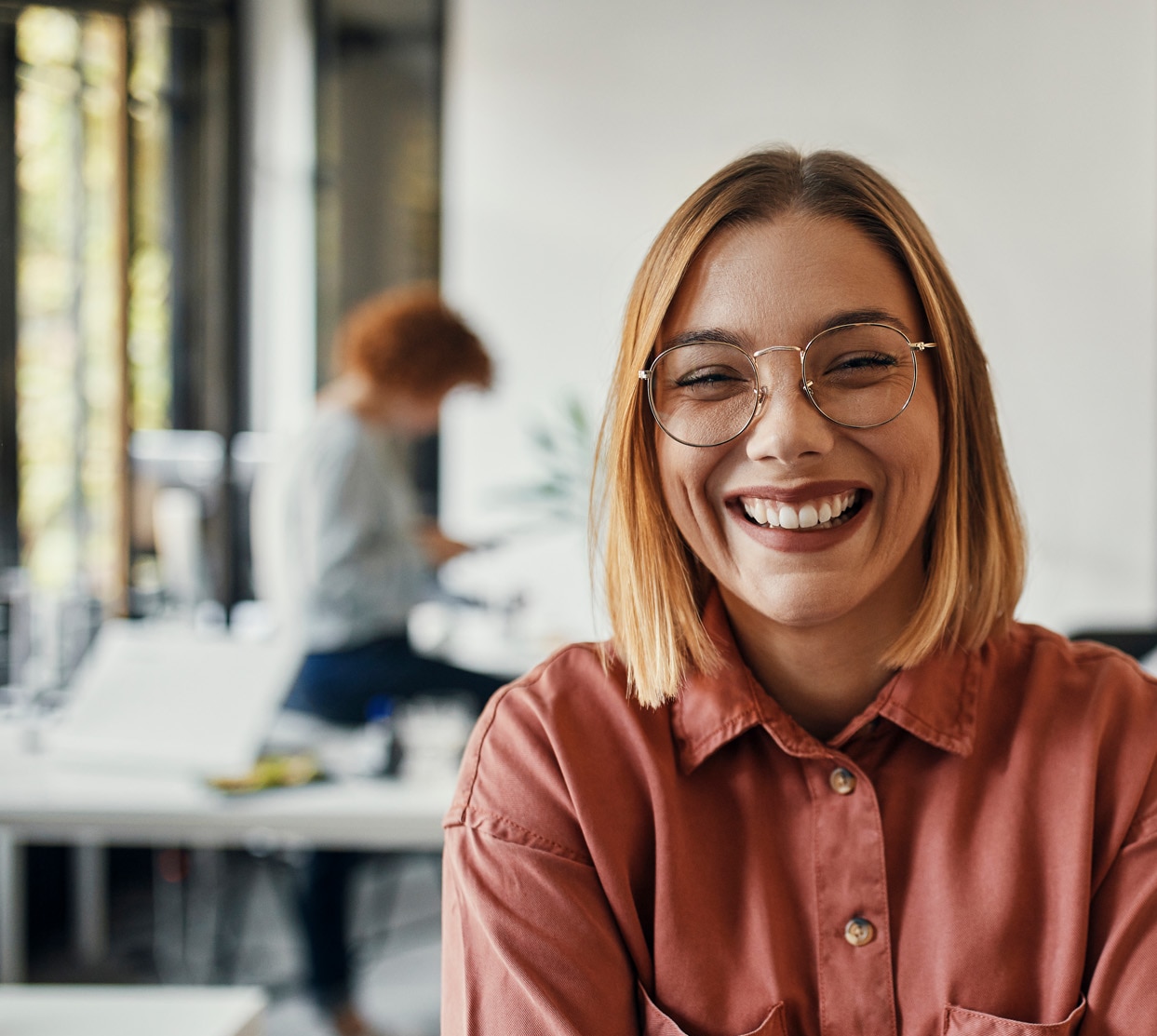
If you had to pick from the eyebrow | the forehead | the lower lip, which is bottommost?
the lower lip

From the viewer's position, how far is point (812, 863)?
99 centimetres

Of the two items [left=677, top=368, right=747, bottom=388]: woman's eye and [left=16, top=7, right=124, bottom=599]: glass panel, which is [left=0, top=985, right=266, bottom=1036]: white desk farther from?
[left=16, top=7, right=124, bottom=599]: glass panel

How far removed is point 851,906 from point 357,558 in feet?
6.96

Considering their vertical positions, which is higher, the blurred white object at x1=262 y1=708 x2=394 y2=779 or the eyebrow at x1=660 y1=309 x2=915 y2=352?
the eyebrow at x1=660 y1=309 x2=915 y2=352

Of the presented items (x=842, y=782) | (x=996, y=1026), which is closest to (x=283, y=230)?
(x=842, y=782)

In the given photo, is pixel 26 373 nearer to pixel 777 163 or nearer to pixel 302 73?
pixel 302 73

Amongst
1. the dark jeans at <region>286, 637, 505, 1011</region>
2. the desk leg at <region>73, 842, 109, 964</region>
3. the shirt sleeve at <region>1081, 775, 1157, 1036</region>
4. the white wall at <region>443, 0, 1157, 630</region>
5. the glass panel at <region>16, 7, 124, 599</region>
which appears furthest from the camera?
the white wall at <region>443, 0, 1157, 630</region>

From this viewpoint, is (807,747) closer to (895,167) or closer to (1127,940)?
(1127,940)

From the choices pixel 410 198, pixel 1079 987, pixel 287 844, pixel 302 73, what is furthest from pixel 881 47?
pixel 1079 987

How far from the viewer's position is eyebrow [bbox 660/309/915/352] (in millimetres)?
952

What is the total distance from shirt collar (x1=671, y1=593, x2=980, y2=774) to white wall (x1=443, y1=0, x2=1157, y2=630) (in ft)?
7.43

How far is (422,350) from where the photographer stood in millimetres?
3068

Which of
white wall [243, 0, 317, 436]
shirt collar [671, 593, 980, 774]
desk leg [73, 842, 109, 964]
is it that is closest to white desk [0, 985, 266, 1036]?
shirt collar [671, 593, 980, 774]

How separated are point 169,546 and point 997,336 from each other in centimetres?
271
